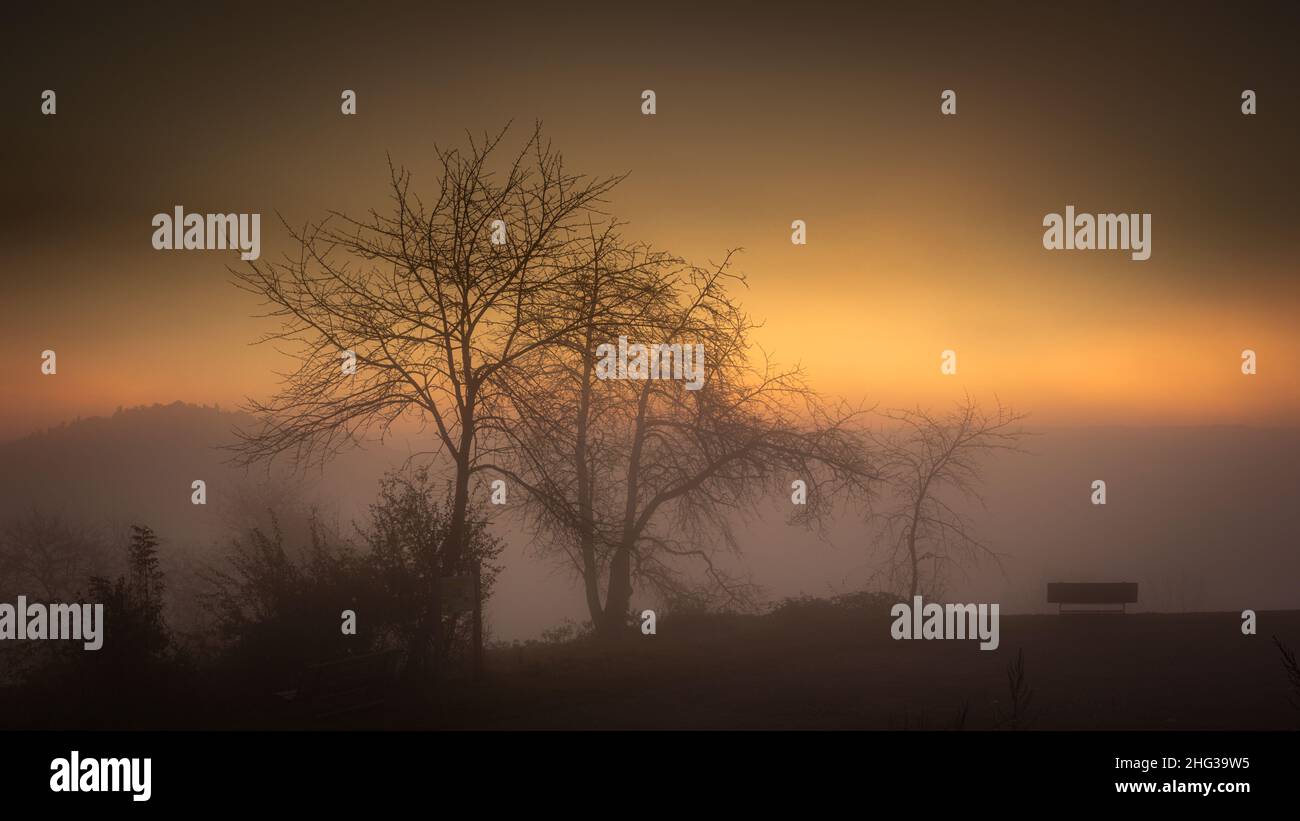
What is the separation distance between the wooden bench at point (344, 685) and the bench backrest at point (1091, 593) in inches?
644

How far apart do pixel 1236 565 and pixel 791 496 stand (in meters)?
112

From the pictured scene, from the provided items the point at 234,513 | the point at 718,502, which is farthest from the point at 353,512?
the point at 718,502

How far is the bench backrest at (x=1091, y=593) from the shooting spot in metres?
21.5

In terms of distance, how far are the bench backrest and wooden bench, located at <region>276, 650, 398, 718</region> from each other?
53.6 ft

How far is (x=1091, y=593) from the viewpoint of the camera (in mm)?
21703

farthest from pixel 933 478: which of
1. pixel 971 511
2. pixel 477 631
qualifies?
pixel 971 511

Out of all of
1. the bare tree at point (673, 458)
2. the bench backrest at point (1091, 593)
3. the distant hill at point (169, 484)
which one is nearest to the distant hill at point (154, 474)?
the distant hill at point (169, 484)

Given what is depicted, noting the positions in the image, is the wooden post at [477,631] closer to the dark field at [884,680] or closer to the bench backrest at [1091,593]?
the dark field at [884,680]

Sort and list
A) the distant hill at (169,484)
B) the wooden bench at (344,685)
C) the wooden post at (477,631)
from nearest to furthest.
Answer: the wooden bench at (344,685), the wooden post at (477,631), the distant hill at (169,484)

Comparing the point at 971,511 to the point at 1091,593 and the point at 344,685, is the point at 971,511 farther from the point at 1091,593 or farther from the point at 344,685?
the point at 344,685

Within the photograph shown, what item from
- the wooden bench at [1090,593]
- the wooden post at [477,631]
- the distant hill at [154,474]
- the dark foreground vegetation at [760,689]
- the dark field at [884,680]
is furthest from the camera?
the distant hill at [154,474]

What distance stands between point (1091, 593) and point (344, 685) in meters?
18.0

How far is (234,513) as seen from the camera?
50531 mm
